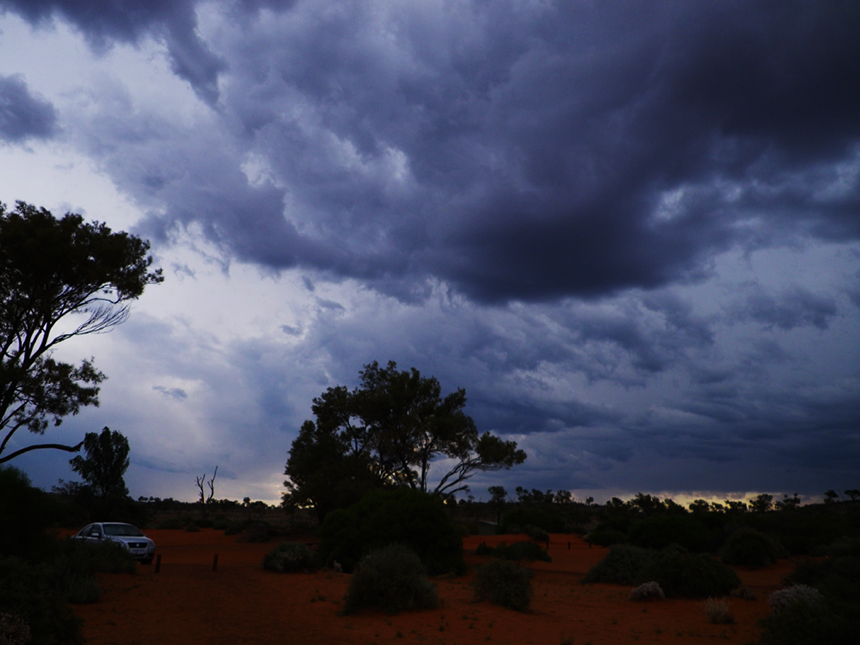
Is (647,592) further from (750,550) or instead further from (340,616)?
(750,550)

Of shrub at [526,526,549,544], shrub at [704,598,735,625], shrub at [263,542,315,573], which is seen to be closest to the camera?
shrub at [704,598,735,625]

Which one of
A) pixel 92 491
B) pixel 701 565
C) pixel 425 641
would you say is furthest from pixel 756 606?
pixel 92 491

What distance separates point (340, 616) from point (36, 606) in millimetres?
7246

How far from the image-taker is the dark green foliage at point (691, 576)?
1772 cm

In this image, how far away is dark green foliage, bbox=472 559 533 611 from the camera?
15156mm

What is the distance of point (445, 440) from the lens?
1475 inches

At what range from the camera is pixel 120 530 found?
23344mm

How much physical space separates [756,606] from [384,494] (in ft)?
48.7

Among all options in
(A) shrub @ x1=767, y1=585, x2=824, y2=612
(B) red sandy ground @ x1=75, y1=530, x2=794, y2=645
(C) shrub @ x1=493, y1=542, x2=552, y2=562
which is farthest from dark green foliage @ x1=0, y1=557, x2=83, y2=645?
(C) shrub @ x1=493, y1=542, x2=552, y2=562

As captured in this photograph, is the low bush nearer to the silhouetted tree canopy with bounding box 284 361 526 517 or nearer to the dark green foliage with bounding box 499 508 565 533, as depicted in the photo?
the silhouetted tree canopy with bounding box 284 361 526 517

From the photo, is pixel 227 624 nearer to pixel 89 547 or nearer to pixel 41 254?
pixel 89 547

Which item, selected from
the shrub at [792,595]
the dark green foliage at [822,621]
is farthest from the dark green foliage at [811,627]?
the shrub at [792,595]

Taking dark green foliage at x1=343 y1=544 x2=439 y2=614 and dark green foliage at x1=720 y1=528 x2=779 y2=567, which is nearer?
dark green foliage at x1=343 y1=544 x2=439 y2=614

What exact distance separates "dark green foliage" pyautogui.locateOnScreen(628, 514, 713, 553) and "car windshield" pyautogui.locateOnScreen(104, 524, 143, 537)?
2623 cm
